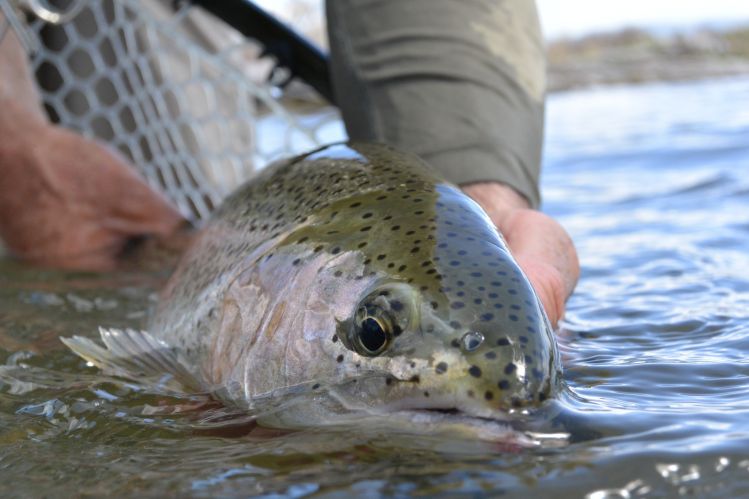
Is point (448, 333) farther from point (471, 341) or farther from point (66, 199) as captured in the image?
point (66, 199)

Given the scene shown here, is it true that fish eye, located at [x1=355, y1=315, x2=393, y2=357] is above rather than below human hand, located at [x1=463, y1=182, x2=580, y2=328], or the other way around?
below

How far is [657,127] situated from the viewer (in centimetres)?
983

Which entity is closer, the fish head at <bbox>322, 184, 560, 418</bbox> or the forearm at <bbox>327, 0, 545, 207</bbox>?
the fish head at <bbox>322, 184, 560, 418</bbox>

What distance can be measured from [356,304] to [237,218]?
35.9 inches

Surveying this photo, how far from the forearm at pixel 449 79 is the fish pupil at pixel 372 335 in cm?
146

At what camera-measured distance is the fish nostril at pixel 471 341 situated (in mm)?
1664

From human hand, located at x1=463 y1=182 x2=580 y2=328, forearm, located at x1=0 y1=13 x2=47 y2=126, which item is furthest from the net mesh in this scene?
human hand, located at x1=463 y1=182 x2=580 y2=328

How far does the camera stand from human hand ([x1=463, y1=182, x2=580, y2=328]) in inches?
90.7

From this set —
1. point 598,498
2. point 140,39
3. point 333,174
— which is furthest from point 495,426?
point 140,39

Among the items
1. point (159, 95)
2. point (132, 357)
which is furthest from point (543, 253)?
point (159, 95)

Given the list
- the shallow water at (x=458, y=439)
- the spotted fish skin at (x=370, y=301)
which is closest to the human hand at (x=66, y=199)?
the shallow water at (x=458, y=439)

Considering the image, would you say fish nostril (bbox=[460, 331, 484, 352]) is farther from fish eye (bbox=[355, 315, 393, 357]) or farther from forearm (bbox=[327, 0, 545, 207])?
forearm (bbox=[327, 0, 545, 207])

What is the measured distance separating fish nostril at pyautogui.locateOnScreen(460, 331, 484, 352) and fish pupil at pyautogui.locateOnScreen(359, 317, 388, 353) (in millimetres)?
152

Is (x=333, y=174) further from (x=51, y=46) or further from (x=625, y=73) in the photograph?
(x=625, y=73)
